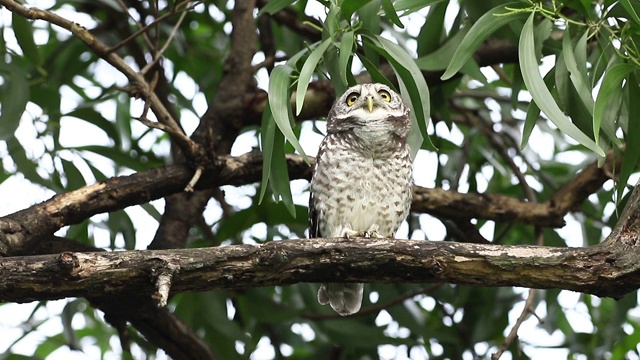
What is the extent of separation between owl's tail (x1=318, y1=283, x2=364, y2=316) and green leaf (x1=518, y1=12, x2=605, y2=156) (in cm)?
164

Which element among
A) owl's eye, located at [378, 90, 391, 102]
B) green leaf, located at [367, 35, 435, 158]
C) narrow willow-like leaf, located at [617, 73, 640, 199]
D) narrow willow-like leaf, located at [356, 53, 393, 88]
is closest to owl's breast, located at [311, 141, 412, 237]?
owl's eye, located at [378, 90, 391, 102]

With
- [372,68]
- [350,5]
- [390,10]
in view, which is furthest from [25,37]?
[390,10]

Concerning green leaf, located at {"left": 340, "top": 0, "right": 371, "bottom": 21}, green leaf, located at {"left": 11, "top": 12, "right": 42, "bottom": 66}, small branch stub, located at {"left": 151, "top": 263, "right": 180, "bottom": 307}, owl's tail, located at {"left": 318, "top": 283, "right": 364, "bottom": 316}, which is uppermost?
green leaf, located at {"left": 11, "top": 12, "right": 42, "bottom": 66}

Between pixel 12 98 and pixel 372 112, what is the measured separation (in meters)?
1.45

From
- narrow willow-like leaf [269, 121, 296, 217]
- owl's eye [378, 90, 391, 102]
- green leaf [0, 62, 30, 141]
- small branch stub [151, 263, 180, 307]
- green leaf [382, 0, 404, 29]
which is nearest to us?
small branch stub [151, 263, 180, 307]

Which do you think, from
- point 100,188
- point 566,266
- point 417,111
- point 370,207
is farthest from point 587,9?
point 100,188

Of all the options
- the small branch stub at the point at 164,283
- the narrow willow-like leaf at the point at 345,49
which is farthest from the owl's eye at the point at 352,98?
the small branch stub at the point at 164,283

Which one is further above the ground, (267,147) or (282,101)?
(282,101)

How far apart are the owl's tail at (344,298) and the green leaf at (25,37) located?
1.65 metres

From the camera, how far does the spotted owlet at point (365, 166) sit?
402 cm

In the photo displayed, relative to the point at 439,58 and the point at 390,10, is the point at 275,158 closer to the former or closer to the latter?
the point at 390,10

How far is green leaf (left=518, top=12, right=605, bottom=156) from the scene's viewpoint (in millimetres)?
2619

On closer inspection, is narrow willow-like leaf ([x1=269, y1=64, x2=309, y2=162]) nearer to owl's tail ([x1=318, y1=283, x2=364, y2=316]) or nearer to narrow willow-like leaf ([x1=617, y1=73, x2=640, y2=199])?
narrow willow-like leaf ([x1=617, y1=73, x2=640, y2=199])

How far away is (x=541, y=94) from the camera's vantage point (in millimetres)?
2689
